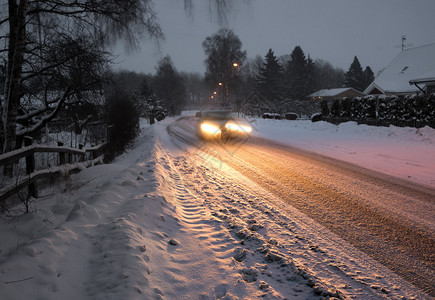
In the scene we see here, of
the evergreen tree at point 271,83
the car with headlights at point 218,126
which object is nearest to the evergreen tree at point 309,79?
the evergreen tree at point 271,83

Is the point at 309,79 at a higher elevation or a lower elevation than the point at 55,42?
higher

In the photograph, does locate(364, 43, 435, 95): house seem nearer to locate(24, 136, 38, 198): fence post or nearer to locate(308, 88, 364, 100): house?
locate(308, 88, 364, 100): house

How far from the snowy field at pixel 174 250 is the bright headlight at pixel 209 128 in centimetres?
914

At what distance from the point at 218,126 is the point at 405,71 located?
27782 millimetres

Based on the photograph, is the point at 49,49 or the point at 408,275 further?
the point at 49,49

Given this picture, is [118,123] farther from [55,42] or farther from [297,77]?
[297,77]

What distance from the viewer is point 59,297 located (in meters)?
2.21

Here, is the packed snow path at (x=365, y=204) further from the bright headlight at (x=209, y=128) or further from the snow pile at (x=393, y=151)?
the bright headlight at (x=209, y=128)

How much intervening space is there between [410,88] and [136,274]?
110 ft

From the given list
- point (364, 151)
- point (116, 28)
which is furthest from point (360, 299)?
point (364, 151)

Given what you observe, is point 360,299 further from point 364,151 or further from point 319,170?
point 364,151

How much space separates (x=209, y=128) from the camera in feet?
50.0

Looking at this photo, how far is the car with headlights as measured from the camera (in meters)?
14.8

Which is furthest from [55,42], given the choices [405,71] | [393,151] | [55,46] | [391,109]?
[405,71]
